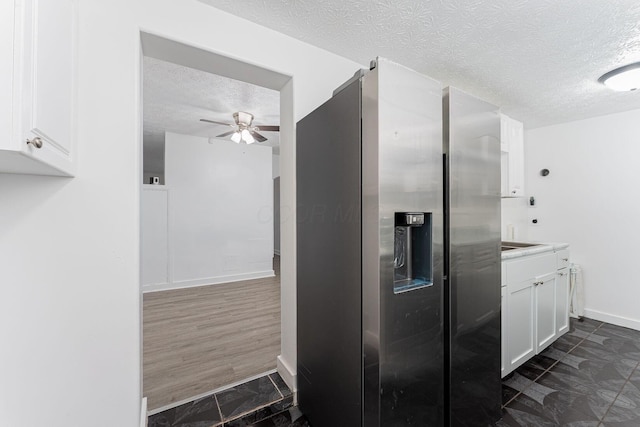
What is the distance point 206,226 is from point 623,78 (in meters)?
5.35

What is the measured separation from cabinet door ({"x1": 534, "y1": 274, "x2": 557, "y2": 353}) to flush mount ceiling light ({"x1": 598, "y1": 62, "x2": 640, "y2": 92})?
175cm

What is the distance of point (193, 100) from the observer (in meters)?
2.93

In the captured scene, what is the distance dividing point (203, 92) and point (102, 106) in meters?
1.73

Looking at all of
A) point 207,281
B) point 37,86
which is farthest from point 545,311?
point 207,281

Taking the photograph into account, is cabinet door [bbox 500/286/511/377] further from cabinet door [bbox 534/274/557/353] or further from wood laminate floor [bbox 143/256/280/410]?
wood laminate floor [bbox 143/256/280/410]

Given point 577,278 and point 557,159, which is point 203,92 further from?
point 577,278

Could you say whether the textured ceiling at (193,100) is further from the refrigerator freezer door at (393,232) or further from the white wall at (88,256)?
the refrigerator freezer door at (393,232)

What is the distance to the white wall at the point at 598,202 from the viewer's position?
2.88 metres

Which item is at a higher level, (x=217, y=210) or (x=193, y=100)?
(x=193, y=100)

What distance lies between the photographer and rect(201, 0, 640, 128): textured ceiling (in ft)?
4.74

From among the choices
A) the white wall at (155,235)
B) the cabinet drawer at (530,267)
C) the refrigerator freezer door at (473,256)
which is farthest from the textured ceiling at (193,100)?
the cabinet drawer at (530,267)

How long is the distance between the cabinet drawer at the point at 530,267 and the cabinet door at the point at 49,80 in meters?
2.58

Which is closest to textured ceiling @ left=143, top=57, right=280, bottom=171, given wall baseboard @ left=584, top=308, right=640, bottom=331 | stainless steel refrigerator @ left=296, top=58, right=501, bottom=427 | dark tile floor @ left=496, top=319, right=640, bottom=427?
stainless steel refrigerator @ left=296, top=58, right=501, bottom=427

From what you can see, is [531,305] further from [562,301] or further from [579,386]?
[562,301]
